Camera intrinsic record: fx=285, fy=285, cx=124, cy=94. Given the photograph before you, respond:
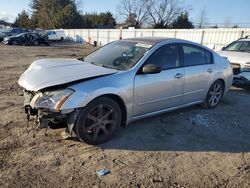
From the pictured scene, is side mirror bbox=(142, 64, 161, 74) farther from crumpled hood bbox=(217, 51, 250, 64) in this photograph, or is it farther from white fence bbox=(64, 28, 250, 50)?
white fence bbox=(64, 28, 250, 50)

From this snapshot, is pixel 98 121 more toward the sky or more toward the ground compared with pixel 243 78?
more toward the sky

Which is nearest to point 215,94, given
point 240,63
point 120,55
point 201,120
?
point 201,120

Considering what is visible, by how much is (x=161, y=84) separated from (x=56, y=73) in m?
1.80

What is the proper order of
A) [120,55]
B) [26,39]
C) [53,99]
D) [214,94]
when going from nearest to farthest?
[53,99] → [120,55] → [214,94] → [26,39]

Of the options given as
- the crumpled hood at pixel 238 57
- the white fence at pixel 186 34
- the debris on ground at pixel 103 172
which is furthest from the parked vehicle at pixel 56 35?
the debris on ground at pixel 103 172

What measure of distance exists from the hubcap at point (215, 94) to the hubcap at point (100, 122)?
2880 millimetres

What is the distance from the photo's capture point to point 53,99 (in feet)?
12.9

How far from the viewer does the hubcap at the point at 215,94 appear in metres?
6.41

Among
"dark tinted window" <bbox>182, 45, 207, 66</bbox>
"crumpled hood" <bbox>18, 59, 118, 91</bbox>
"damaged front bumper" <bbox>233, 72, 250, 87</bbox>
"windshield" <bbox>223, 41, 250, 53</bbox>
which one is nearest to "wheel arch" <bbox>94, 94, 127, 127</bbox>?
"crumpled hood" <bbox>18, 59, 118, 91</bbox>

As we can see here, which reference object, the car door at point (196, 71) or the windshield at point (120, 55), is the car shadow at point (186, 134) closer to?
the car door at point (196, 71)

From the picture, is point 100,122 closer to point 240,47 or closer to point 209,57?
point 209,57

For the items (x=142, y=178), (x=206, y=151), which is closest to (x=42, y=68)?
(x=142, y=178)

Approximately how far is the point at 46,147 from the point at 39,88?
881 millimetres

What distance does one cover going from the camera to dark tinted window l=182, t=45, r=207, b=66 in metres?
5.61
